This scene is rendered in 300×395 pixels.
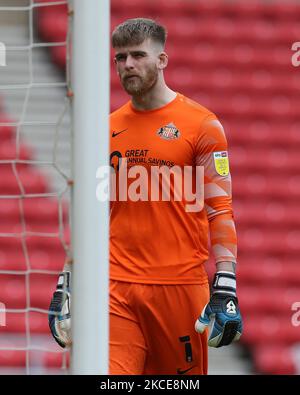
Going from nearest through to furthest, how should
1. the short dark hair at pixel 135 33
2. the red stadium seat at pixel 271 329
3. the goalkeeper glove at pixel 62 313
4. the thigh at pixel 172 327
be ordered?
the goalkeeper glove at pixel 62 313 < the short dark hair at pixel 135 33 < the thigh at pixel 172 327 < the red stadium seat at pixel 271 329

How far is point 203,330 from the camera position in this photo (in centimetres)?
313

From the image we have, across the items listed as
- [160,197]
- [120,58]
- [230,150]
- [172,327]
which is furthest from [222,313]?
[230,150]

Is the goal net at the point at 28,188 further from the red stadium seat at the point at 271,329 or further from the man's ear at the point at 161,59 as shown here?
the man's ear at the point at 161,59

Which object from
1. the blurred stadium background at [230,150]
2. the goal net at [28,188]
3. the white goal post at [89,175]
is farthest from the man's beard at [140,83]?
the goal net at [28,188]

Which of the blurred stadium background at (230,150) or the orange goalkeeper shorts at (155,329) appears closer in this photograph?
the orange goalkeeper shorts at (155,329)

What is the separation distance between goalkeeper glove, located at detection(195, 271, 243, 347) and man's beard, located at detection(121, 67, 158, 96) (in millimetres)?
649

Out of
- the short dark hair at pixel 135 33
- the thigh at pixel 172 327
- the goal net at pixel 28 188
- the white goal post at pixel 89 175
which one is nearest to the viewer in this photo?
the white goal post at pixel 89 175

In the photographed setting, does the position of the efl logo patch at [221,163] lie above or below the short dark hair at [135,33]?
below

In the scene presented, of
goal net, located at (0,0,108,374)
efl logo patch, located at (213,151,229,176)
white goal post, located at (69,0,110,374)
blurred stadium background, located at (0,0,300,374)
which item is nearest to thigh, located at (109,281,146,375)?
efl logo patch, located at (213,151,229,176)

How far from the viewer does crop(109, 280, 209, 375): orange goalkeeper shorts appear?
3.22 metres

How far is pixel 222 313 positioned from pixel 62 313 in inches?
20.7

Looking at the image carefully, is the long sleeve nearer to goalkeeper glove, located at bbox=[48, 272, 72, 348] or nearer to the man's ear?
the man's ear

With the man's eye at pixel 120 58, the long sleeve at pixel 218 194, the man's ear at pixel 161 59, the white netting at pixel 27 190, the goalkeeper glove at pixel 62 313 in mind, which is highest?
the white netting at pixel 27 190

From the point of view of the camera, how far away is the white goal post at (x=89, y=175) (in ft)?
7.64
